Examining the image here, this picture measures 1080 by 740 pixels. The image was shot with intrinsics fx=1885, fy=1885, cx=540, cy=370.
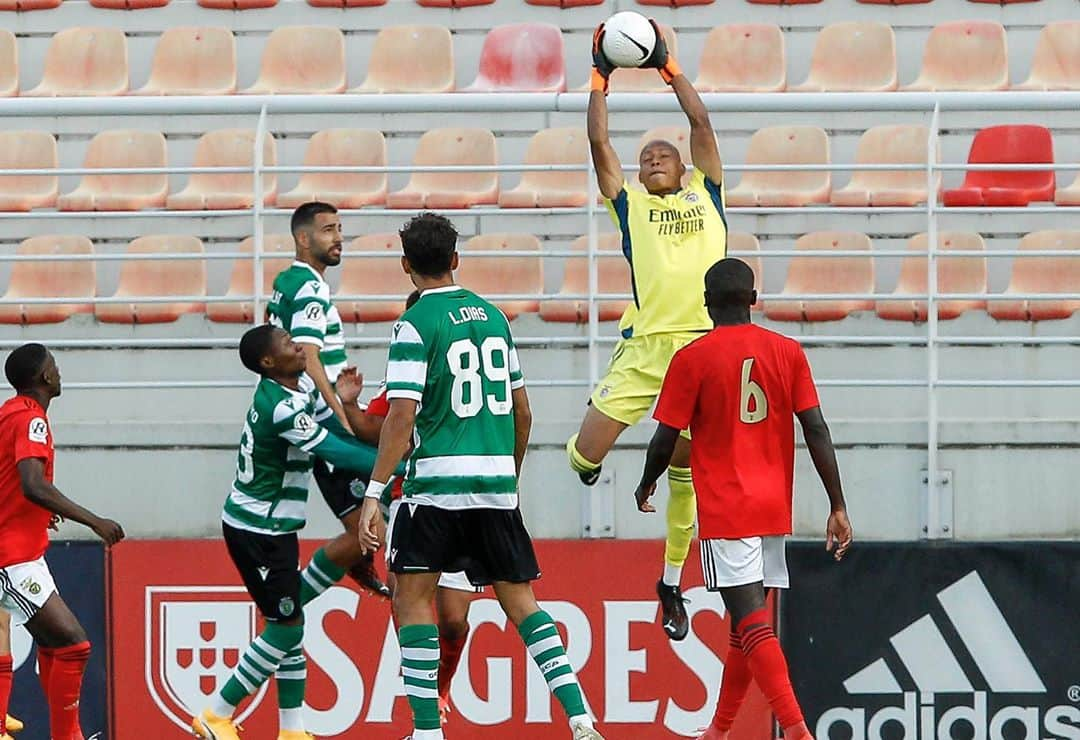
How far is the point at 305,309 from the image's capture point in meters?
8.91

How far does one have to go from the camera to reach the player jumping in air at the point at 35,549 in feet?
26.7

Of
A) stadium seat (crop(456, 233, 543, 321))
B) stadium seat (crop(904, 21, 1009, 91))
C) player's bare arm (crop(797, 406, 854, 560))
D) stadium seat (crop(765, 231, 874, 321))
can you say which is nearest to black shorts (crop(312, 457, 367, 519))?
player's bare arm (crop(797, 406, 854, 560))

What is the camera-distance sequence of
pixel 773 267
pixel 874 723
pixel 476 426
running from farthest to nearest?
pixel 773 267
pixel 874 723
pixel 476 426

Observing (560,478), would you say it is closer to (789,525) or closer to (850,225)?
(789,525)

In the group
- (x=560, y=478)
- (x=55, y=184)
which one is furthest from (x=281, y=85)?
(x=560, y=478)

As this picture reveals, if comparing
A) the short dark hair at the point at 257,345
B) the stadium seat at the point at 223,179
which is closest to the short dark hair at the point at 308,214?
the short dark hair at the point at 257,345

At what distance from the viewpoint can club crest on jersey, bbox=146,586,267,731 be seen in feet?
30.6

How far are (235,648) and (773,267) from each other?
4379mm

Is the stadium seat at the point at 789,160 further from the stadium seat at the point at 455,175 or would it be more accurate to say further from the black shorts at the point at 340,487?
the black shorts at the point at 340,487

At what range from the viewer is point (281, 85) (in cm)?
1327

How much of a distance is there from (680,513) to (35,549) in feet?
9.31

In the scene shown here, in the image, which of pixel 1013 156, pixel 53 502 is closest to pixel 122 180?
pixel 53 502

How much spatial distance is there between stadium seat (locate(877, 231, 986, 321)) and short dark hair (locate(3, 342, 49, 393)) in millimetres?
4911

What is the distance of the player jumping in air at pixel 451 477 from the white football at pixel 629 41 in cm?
138
